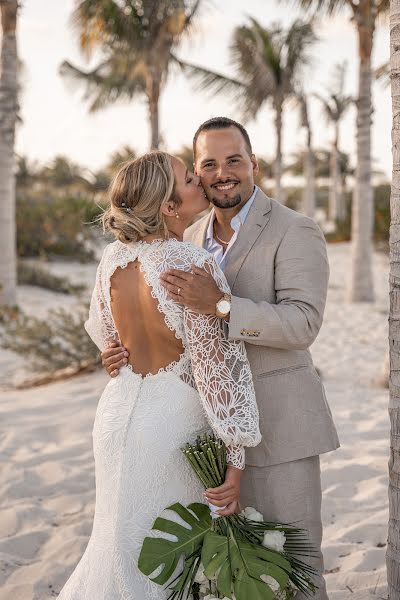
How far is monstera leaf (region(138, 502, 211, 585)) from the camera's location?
8.24 feet

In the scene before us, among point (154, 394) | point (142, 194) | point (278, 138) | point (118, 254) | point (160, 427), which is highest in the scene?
point (278, 138)

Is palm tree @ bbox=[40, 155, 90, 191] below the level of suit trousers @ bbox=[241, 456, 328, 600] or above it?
above

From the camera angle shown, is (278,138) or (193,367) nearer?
(193,367)

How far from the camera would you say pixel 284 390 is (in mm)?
2836

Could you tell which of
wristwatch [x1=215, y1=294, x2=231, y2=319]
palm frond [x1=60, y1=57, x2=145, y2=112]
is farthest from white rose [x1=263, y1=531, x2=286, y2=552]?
palm frond [x1=60, y1=57, x2=145, y2=112]

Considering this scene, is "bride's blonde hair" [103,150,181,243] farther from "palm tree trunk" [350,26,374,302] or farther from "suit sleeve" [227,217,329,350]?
"palm tree trunk" [350,26,374,302]

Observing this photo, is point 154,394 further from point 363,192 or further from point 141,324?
point 363,192

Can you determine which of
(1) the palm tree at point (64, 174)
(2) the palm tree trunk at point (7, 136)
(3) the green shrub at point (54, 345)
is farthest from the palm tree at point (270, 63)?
(1) the palm tree at point (64, 174)

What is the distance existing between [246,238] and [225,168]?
356mm

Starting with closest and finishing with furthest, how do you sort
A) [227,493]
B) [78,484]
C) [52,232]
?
[227,493] → [78,484] → [52,232]

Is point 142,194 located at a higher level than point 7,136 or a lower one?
lower

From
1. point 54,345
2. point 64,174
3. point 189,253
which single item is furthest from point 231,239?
point 64,174

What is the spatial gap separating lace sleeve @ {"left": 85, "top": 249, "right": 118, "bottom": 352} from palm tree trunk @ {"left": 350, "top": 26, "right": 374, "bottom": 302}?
36.3 feet

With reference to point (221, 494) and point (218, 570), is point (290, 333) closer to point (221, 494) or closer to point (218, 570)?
point (221, 494)
